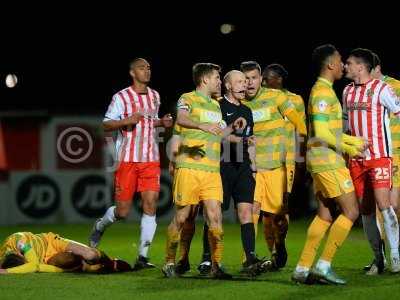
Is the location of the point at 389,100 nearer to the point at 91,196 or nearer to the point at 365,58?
the point at 365,58

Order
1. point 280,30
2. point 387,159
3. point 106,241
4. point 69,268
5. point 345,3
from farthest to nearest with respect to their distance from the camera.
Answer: point 280,30
point 345,3
point 106,241
point 69,268
point 387,159

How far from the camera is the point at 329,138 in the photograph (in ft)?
25.5

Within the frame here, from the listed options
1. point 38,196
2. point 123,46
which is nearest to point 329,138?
point 38,196

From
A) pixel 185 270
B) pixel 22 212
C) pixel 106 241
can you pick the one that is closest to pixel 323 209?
pixel 185 270

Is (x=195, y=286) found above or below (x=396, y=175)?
below

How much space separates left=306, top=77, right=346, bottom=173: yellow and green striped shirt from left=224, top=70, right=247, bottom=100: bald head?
1032 mm

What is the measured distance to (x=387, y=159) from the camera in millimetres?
8766

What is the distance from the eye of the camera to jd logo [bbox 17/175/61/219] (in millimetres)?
17266

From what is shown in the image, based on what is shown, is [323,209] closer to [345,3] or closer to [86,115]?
[86,115]

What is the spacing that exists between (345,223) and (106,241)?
20.4ft

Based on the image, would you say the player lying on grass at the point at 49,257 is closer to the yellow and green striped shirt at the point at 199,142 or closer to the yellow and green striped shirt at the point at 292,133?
the yellow and green striped shirt at the point at 199,142

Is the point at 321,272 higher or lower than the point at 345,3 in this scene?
lower

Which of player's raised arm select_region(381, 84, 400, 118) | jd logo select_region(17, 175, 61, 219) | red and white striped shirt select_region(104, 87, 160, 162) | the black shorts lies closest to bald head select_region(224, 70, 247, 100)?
the black shorts

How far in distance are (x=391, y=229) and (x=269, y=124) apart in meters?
1.66
